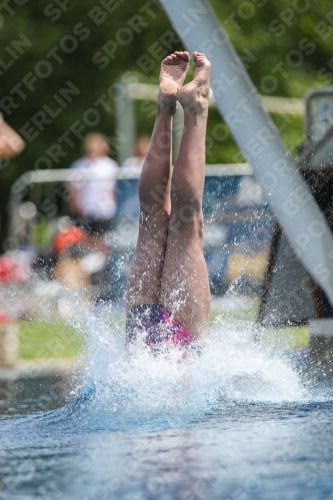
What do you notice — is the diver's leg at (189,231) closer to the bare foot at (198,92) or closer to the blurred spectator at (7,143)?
the bare foot at (198,92)

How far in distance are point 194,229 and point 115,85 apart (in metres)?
11.7

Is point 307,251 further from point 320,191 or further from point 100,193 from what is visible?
point 100,193

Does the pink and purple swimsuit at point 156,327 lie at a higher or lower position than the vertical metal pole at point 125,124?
higher

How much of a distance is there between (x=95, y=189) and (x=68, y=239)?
605 millimetres

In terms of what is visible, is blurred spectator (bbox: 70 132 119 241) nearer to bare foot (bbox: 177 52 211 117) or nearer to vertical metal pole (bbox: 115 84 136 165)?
vertical metal pole (bbox: 115 84 136 165)

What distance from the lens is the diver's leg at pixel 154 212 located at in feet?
14.8

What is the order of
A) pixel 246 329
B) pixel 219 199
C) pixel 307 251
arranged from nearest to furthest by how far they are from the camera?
pixel 307 251, pixel 246 329, pixel 219 199

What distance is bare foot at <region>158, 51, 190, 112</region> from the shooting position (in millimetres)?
4551

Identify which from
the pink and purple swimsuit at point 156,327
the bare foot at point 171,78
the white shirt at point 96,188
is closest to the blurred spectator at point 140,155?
the white shirt at point 96,188

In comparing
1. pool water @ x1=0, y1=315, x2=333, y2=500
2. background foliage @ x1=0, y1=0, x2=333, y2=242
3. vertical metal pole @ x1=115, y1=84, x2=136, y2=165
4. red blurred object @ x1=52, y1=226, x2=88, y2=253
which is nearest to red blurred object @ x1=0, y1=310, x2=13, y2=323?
pool water @ x1=0, y1=315, x2=333, y2=500

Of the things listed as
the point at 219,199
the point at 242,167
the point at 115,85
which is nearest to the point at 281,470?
the point at 219,199

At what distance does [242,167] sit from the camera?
12594 mm

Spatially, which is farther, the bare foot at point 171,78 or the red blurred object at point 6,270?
the red blurred object at point 6,270

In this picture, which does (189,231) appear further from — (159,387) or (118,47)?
(118,47)
